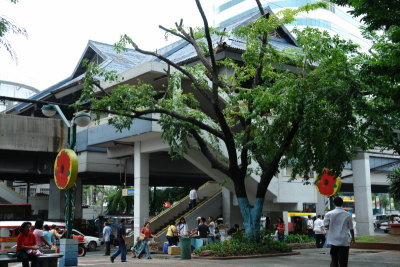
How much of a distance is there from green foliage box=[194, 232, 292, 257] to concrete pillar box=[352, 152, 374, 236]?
1338 centimetres

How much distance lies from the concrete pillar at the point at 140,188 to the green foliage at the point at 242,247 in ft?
28.9

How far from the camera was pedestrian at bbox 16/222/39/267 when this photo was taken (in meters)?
11.5

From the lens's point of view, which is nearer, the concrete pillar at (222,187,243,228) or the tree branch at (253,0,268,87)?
the tree branch at (253,0,268,87)

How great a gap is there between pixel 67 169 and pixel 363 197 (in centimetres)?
2072

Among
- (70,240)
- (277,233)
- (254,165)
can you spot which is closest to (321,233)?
(277,233)

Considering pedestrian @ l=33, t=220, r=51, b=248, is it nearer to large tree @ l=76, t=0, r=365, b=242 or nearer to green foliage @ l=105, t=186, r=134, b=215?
large tree @ l=76, t=0, r=365, b=242

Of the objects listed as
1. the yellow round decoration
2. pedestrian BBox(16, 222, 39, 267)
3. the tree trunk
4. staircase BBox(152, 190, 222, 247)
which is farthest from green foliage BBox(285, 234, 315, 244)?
pedestrian BBox(16, 222, 39, 267)

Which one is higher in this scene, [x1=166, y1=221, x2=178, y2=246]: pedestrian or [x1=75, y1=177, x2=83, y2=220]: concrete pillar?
[x1=75, y1=177, x2=83, y2=220]: concrete pillar

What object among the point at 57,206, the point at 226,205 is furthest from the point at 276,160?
the point at 57,206

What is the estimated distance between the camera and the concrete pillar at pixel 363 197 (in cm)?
2983

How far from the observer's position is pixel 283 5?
310ft

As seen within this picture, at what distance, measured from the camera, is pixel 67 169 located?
599 inches

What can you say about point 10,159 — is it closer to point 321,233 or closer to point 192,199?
point 192,199

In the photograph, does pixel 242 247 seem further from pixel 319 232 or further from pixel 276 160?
pixel 319 232
